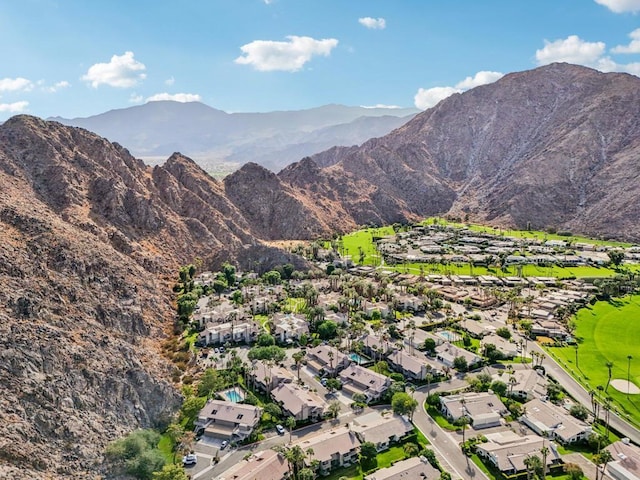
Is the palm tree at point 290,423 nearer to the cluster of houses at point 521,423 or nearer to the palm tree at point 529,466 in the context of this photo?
the cluster of houses at point 521,423

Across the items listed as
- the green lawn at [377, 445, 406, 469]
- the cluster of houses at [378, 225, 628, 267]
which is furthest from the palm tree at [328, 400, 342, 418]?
the cluster of houses at [378, 225, 628, 267]

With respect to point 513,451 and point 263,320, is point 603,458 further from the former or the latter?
point 263,320

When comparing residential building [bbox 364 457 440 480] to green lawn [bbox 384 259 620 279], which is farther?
green lawn [bbox 384 259 620 279]

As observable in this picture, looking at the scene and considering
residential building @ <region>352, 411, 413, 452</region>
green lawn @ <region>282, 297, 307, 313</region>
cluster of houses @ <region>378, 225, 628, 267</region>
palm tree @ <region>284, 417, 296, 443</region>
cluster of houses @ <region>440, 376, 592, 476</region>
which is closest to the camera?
cluster of houses @ <region>440, 376, 592, 476</region>

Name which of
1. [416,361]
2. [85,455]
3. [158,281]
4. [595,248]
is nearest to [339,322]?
[416,361]

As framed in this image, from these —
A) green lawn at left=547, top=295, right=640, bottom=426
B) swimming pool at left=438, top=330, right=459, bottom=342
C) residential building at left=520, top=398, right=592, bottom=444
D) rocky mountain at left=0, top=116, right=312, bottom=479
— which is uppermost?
rocky mountain at left=0, top=116, right=312, bottom=479

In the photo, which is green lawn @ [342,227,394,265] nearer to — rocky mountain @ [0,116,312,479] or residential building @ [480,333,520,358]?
rocky mountain @ [0,116,312,479]

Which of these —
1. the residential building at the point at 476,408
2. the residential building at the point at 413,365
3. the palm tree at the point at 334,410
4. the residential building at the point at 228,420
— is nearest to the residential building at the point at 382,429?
the palm tree at the point at 334,410

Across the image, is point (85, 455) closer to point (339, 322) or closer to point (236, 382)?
point (236, 382)
